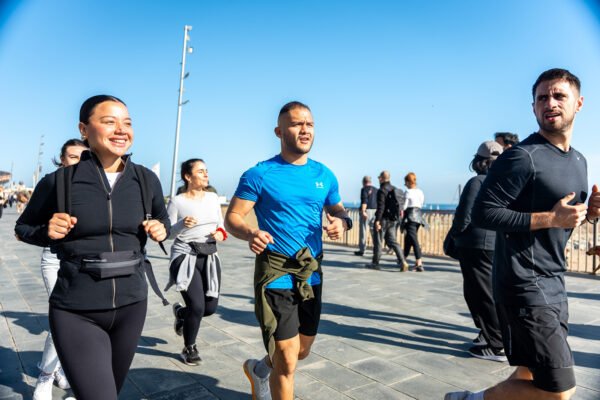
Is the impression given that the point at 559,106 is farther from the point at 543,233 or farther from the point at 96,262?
the point at 96,262

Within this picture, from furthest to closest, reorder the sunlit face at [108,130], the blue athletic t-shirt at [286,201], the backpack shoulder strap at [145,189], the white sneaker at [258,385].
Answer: the white sneaker at [258,385] → the blue athletic t-shirt at [286,201] → the backpack shoulder strap at [145,189] → the sunlit face at [108,130]

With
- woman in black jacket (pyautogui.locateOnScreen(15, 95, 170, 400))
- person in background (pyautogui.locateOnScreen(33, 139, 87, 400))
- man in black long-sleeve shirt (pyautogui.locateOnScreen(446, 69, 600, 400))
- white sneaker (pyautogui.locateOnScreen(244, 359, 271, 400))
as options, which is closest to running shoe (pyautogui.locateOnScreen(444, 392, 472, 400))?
man in black long-sleeve shirt (pyautogui.locateOnScreen(446, 69, 600, 400))

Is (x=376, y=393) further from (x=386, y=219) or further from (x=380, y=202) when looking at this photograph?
(x=386, y=219)

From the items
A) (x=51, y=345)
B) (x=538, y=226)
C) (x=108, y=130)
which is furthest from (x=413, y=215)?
(x=108, y=130)

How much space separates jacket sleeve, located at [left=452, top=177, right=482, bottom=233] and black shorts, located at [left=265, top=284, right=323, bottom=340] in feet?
6.60

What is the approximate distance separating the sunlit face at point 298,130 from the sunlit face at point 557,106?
131 centimetres

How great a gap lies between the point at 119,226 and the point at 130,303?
15.5 inches

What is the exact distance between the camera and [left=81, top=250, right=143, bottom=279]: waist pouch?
2.07 m

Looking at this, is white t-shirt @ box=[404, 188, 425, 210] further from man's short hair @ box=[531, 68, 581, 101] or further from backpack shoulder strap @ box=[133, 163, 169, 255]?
backpack shoulder strap @ box=[133, 163, 169, 255]

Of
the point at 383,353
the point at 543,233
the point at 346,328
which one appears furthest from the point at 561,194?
the point at 346,328

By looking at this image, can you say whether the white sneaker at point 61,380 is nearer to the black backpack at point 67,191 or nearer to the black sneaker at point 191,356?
the black sneaker at point 191,356

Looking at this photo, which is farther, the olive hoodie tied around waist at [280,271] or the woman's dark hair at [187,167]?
the woman's dark hair at [187,167]

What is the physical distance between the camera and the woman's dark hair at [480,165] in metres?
4.27

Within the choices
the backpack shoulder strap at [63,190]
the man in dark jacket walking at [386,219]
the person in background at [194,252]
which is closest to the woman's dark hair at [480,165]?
the person in background at [194,252]
